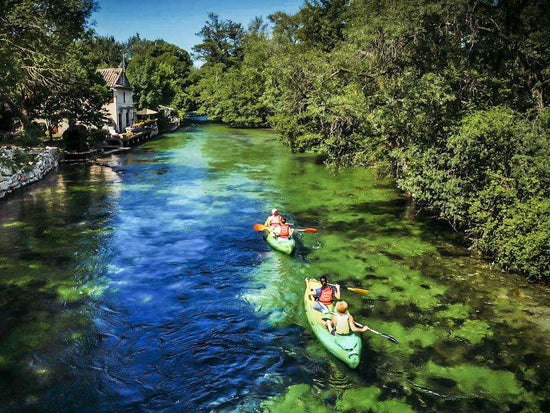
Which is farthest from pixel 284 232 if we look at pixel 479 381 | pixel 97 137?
pixel 97 137

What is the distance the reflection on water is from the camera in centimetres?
1061

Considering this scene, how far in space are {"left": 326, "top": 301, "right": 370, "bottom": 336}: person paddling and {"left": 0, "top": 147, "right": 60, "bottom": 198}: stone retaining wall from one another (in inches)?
664

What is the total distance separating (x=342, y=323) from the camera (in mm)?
11875

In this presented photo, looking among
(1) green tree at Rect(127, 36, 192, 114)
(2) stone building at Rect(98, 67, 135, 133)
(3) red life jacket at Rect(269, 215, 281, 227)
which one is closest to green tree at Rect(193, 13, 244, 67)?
(1) green tree at Rect(127, 36, 192, 114)

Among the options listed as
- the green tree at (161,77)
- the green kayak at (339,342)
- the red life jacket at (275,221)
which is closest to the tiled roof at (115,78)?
the green tree at (161,77)

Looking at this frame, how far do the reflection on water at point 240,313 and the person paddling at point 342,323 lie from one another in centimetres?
76

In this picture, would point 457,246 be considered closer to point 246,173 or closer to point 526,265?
point 526,265

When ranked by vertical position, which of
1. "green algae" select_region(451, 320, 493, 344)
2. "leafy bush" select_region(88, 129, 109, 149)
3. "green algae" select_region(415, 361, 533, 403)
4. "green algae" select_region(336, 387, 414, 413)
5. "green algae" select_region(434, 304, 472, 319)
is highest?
"leafy bush" select_region(88, 129, 109, 149)

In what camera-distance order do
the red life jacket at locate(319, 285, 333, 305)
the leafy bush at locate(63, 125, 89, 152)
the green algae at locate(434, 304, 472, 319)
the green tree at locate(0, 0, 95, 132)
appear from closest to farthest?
the red life jacket at locate(319, 285, 333, 305), the green algae at locate(434, 304, 472, 319), the green tree at locate(0, 0, 95, 132), the leafy bush at locate(63, 125, 89, 152)

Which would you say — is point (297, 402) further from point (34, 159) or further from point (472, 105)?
point (34, 159)

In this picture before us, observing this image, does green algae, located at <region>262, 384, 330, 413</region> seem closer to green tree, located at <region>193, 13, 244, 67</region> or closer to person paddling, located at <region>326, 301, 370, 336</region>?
person paddling, located at <region>326, 301, 370, 336</region>

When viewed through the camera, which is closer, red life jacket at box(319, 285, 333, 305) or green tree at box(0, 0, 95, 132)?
red life jacket at box(319, 285, 333, 305)

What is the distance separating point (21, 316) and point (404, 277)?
41.9 ft

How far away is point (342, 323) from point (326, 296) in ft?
5.09
